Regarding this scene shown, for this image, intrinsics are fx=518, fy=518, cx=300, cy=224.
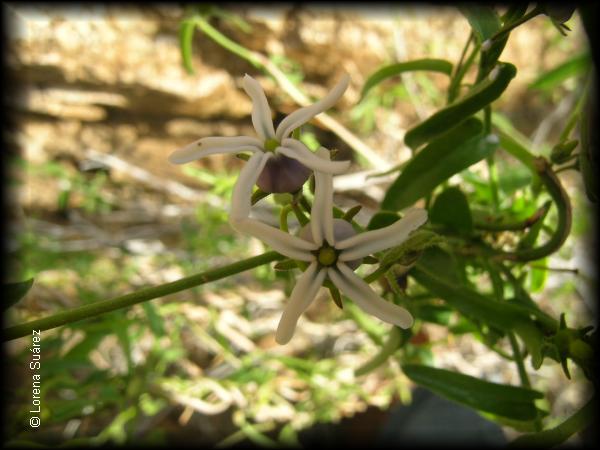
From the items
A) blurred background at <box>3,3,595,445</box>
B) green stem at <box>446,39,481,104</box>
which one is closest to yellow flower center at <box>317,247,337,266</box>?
green stem at <box>446,39,481,104</box>

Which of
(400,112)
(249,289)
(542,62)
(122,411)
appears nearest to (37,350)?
(122,411)

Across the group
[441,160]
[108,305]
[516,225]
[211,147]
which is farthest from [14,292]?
[516,225]

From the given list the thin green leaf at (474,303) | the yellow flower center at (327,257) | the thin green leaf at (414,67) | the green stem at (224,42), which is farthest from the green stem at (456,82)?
the green stem at (224,42)

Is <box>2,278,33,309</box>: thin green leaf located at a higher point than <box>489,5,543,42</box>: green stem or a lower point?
lower

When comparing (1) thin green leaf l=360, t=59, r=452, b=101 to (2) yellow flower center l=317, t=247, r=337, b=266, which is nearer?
(2) yellow flower center l=317, t=247, r=337, b=266

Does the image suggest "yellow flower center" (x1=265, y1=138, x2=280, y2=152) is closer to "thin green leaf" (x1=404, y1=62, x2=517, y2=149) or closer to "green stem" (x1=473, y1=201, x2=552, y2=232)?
"thin green leaf" (x1=404, y1=62, x2=517, y2=149)

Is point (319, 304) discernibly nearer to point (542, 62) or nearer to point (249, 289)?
point (249, 289)
